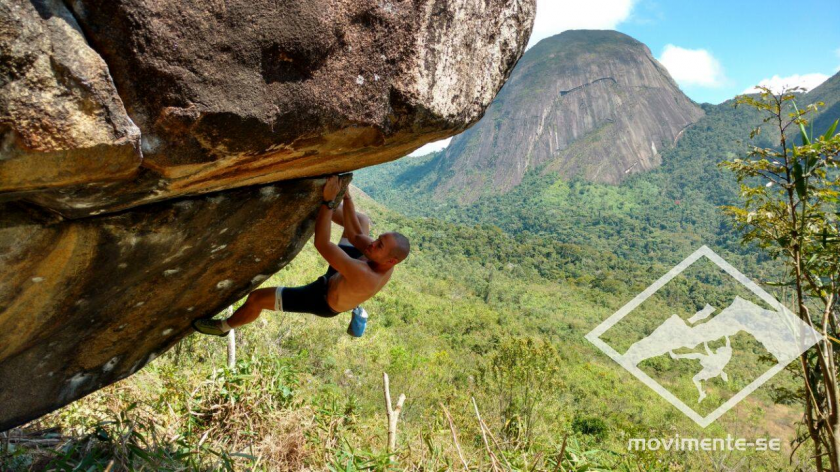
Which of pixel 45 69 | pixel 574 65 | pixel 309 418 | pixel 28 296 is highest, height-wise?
pixel 574 65

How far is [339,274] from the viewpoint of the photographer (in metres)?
3.37

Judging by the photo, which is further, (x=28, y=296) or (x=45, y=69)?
(x=28, y=296)

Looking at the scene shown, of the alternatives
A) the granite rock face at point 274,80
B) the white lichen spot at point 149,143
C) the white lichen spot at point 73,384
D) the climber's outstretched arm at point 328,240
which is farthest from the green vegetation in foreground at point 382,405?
the white lichen spot at point 149,143

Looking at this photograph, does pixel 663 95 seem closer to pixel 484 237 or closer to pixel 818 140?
pixel 484 237

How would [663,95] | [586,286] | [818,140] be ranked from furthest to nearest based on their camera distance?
[663,95]
[586,286]
[818,140]

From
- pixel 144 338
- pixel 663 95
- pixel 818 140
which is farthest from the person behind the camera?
pixel 663 95

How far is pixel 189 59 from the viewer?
5.47 feet

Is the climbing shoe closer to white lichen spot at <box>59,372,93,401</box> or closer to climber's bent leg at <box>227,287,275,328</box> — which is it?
climber's bent leg at <box>227,287,275,328</box>

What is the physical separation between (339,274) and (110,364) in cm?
150

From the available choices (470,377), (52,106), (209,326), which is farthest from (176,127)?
(470,377)

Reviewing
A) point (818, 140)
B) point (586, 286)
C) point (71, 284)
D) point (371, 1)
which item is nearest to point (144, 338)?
point (71, 284)

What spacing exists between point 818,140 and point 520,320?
29873mm

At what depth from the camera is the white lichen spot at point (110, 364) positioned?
3.19 metres

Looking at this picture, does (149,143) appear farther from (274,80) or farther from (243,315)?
(243,315)
